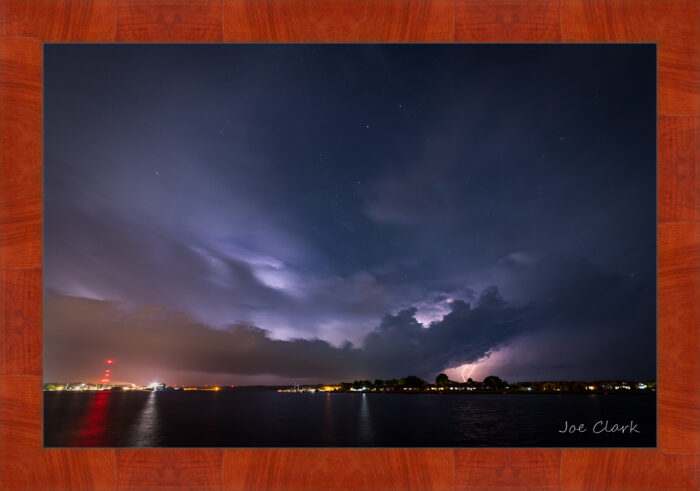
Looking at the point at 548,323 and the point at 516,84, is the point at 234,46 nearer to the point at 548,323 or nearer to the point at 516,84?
the point at 516,84

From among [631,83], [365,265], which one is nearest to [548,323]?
[365,265]
